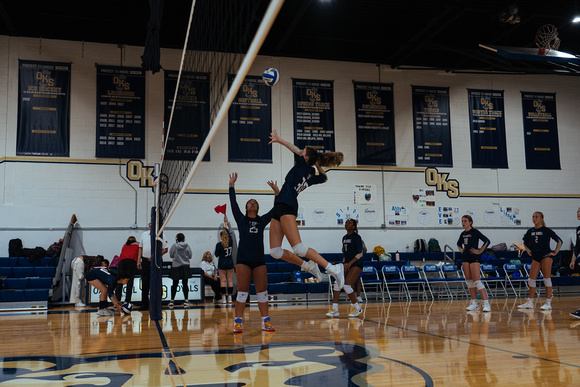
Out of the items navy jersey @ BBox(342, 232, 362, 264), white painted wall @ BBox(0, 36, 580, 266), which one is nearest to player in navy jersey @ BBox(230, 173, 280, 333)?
navy jersey @ BBox(342, 232, 362, 264)

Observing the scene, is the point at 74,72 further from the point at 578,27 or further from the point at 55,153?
the point at 578,27

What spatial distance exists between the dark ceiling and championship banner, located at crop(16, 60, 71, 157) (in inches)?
46.9

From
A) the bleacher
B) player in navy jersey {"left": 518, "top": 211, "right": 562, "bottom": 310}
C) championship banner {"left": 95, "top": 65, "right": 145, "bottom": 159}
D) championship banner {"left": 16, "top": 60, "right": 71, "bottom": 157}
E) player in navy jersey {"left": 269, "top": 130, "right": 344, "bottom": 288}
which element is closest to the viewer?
player in navy jersey {"left": 269, "top": 130, "right": 344, "bottom": 288}

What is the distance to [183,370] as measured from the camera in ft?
13.8

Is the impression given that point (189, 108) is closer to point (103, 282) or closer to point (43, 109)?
point (43, 109)

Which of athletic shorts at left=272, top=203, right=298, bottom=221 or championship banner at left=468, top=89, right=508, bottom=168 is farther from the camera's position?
championship banner at left=468, top=89, right=508, bottom=168

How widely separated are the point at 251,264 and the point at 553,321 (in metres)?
4.93

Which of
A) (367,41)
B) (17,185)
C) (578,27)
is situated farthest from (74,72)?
(578,27)

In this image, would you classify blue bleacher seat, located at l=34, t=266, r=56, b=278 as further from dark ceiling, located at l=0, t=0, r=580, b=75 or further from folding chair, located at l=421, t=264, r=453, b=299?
folding chair, located at l=421, t=264, r=453, b=299

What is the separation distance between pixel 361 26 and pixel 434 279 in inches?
330

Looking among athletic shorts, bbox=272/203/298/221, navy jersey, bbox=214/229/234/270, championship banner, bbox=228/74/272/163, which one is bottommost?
navy jersey, bbox=214/229/234/270

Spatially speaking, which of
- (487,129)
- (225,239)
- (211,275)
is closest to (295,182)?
(225,239)

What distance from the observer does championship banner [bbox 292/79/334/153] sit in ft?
56.7

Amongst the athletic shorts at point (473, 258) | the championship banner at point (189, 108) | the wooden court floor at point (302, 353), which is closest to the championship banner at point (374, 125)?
the championship banner at point (189, 108)
